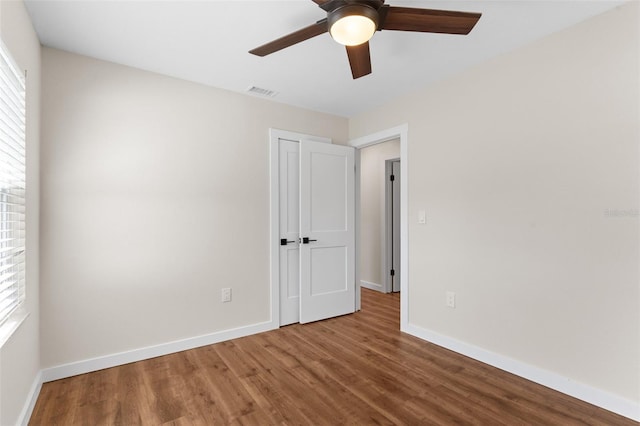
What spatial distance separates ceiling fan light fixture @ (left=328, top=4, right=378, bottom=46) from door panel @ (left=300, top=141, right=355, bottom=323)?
192 cm

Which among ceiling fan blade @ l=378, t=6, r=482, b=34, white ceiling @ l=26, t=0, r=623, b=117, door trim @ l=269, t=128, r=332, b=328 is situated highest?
white ceiling @ l=26, t=0, r=623, b=117

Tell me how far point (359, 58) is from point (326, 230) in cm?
213

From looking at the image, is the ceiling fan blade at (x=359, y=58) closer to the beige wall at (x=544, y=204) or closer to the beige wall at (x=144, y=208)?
the beige wall at (x=544, y=204)

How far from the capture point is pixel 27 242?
2.00m

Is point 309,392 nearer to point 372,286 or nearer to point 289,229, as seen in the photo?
point 289,229

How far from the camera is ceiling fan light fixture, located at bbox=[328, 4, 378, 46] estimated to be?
149cm

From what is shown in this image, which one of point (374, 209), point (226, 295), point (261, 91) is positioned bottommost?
point (226, 295)

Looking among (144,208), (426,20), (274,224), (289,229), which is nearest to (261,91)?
(274,224)

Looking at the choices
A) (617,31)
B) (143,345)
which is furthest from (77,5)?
(617,31)

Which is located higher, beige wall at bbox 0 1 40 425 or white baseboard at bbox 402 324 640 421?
beige wall at bbox 0 1 40 425

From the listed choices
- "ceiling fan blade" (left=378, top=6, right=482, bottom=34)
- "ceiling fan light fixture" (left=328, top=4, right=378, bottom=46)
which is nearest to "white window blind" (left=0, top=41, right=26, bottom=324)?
"ceiling fan light fixture" (left=328, top=4, right=378, bottom=46)

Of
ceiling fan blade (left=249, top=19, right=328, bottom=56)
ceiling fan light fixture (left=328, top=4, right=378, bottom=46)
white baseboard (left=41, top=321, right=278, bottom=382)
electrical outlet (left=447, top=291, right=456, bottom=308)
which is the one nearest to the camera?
ceiling fan light fixture (left=328, top=4, right=378, bottom=46)

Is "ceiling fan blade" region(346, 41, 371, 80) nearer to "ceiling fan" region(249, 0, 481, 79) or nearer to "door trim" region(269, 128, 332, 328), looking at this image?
"ceiling fan" region(249, 0, 481, 79)

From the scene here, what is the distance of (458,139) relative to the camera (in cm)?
281
